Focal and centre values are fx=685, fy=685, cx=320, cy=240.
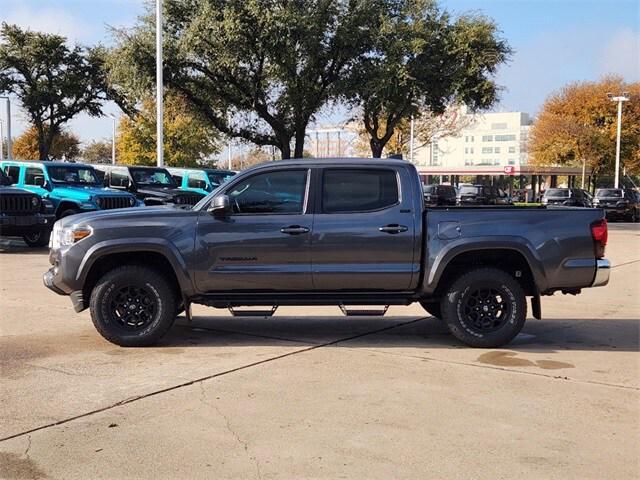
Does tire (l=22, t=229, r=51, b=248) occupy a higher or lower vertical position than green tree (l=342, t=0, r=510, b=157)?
lower

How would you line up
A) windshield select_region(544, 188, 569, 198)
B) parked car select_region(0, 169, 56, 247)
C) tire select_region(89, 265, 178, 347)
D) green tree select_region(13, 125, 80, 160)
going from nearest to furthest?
tire select_region(89, 265, 178, 347) → parked car select_region(0, 169, 56, 247) → windshield select_region(544, 188, 569, 198) → green tree select_region(13, 125, 80, 160)

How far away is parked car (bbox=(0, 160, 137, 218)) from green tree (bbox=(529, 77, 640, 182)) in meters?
39.2

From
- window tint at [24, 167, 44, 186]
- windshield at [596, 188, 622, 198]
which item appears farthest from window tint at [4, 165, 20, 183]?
windshield at [596, 188, 622, 198]

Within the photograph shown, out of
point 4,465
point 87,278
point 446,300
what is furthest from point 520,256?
point 4,465

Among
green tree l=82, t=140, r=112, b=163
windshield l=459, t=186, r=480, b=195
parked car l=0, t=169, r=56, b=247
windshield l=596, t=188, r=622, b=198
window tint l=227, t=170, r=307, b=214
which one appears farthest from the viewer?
green tree l=82, t=140, r=112, b=163

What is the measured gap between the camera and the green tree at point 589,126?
49344 millimetres

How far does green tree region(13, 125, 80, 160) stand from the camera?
55003 mm

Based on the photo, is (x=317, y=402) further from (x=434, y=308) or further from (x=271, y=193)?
(x=434, y=308)

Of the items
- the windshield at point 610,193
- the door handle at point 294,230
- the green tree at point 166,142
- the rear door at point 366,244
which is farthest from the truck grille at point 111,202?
the windshield at point 610,193

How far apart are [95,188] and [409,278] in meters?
13.5

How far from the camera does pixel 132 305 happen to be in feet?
23.2

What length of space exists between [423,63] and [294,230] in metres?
17.3

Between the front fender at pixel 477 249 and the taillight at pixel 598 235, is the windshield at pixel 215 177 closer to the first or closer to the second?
the front fender at pixel 477 249

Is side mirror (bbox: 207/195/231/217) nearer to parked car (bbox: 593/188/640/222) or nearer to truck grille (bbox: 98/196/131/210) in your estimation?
truck grille (bbox: 98/196/131/210)
